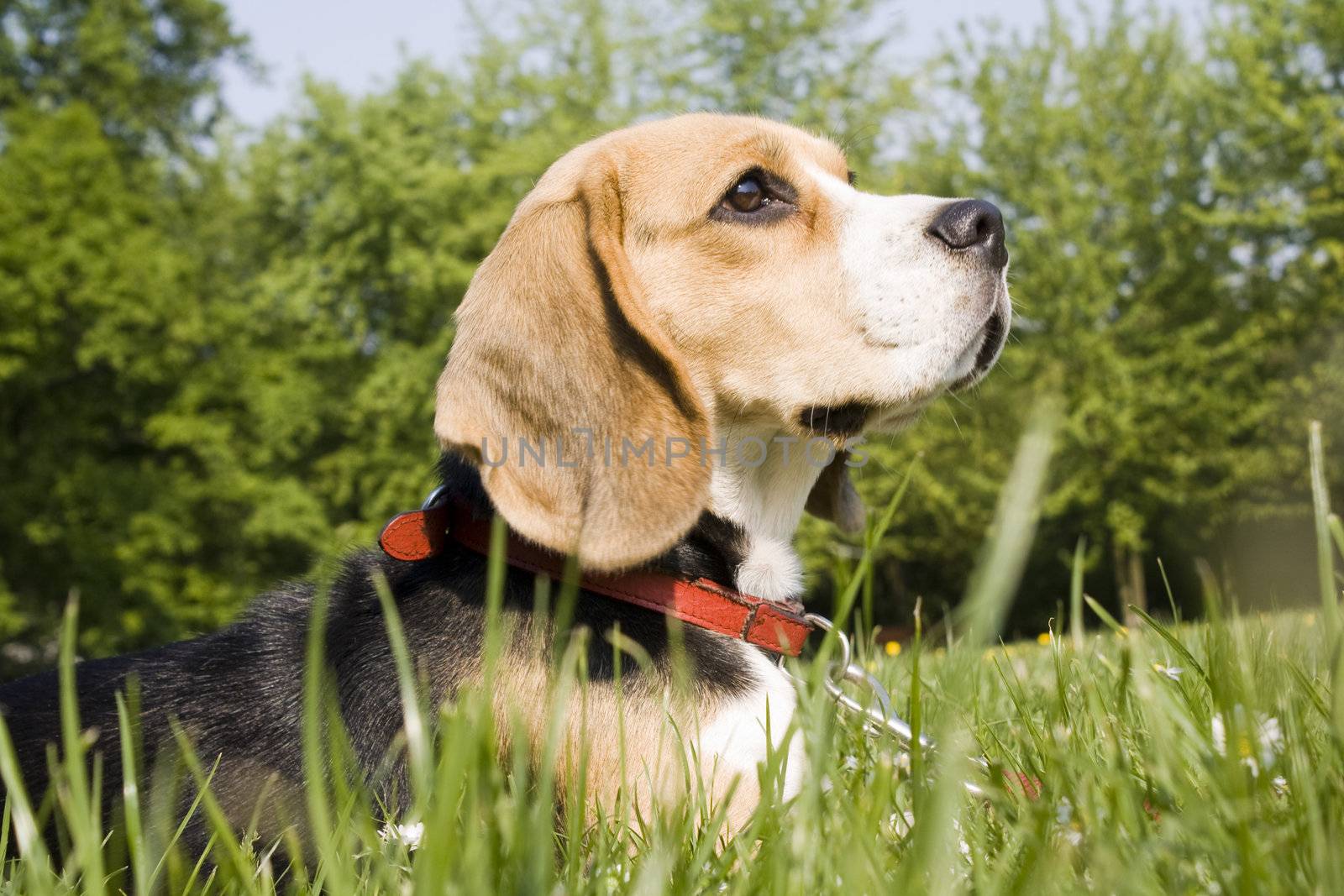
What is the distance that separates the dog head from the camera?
8.59 ft

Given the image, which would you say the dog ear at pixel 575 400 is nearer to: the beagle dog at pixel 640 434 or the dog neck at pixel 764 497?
the beagle dog at pixel 640 434

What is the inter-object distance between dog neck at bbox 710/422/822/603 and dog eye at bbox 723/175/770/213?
0.64 metres

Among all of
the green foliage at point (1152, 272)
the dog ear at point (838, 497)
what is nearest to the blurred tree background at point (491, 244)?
the green foliage at point (1152, 272)

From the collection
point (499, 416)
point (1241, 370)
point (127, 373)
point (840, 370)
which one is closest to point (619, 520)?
point (499, 416)

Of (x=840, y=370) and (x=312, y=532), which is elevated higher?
(x=840, y=370)

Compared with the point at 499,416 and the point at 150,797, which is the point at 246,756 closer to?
the point at 150,797

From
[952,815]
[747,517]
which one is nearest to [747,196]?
[747,517]

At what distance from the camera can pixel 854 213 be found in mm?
3191

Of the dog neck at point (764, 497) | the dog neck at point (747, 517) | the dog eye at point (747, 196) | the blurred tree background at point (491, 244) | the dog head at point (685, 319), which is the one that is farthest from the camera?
the blurred tree background at point (491, 244)

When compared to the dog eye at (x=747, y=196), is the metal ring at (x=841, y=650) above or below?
below

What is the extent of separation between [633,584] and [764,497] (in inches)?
27.5

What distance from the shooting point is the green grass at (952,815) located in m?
1.09

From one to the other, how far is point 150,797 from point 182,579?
2130cm

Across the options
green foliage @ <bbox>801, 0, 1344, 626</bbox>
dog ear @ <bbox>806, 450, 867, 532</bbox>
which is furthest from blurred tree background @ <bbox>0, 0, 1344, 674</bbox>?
dog ear @ <bbox>806, 450, 867, 532</bbox>
